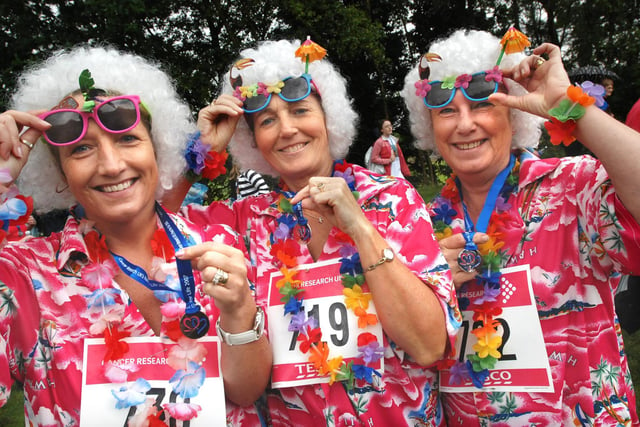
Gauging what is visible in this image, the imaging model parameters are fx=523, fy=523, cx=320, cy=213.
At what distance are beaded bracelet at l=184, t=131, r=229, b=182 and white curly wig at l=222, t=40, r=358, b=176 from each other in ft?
0.76

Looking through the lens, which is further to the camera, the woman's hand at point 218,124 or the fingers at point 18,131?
the woman's hand at point 218,124

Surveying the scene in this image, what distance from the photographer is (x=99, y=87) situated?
213cm

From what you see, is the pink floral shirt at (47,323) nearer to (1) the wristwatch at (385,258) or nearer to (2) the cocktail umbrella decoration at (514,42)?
(1) the wristwatch at (385,258)

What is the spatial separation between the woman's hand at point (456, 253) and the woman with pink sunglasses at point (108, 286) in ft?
2.80

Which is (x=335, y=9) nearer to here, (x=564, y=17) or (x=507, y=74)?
(x=564, y=17)

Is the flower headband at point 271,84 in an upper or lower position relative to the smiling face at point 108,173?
upper

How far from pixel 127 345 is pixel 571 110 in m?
1.89

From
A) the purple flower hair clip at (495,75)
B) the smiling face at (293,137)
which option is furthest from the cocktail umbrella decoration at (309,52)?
the purple flower hair clip at (495,75)

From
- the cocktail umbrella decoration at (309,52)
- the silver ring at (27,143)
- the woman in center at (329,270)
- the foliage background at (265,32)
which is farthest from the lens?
the foliage background at (265,32)

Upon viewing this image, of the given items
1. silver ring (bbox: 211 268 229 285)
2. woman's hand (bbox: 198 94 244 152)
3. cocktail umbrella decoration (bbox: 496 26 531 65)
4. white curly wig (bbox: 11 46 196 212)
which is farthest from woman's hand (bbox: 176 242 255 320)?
cocktail umbrella decoration (bbox: 496 26 531 65)

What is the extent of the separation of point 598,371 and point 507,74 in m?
1.31

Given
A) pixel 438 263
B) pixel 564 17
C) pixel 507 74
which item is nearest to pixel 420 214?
pixel 438 263

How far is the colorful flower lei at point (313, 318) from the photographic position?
6.88ft

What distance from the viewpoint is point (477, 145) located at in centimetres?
249
